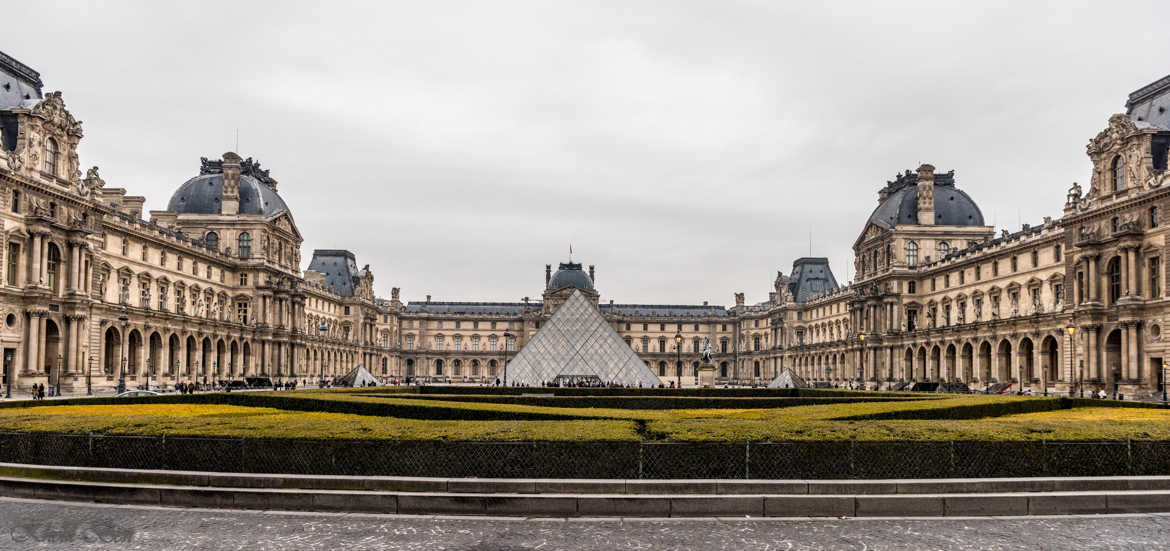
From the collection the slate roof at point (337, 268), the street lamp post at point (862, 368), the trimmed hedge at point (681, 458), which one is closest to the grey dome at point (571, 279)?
the slate roof at point (337, 268)

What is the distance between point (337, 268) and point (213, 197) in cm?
3565

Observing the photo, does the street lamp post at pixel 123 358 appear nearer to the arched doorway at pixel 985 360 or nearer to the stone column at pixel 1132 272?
the stone column at pixel 1132 272

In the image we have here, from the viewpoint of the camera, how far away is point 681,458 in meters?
13.5

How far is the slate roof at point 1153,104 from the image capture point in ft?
155

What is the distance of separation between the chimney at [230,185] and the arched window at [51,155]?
26143 mm

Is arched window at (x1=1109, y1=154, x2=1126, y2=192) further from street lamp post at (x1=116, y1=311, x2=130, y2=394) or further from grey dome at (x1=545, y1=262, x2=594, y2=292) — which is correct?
grey dome at (x1=545, y1=262, x2=594, y2=292)

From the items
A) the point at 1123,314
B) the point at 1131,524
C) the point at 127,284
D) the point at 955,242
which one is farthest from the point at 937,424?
the point at 955,242

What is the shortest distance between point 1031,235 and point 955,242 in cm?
1860

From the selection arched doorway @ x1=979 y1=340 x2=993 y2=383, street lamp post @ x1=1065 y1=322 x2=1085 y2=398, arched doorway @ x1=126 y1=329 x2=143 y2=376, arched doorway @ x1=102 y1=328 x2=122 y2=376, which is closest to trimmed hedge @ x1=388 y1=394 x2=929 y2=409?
street lamp post @ x1=1065 y1=322 x2=1085 y2=398

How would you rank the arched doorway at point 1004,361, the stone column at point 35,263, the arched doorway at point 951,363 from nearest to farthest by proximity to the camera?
1. the stone column at point 35,263
2. the arched doorway at point 1004,361
3. the arched doorway at point 951,363

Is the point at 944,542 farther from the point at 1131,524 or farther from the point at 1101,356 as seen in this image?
the point at 1101,356

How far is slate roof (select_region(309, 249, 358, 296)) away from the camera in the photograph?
108 m

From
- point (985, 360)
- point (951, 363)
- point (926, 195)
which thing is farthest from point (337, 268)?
point (985, 360)

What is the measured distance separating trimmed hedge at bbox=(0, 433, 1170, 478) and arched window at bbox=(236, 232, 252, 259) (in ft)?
202
